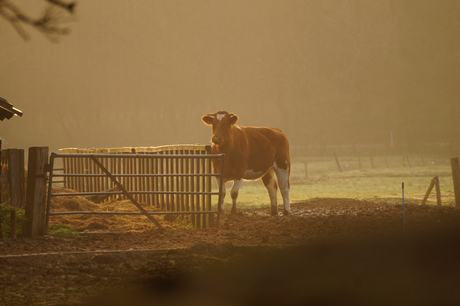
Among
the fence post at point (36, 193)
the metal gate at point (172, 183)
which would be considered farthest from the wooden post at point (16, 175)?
the fence post at point (36, 193)

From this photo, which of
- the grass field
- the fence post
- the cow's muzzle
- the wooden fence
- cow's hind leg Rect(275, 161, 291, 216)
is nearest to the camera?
the fence post

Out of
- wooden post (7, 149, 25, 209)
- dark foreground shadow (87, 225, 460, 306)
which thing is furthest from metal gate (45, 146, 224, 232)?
dark foreground shadow (87, 225, 460, 306)

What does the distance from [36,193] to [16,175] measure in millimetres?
2428

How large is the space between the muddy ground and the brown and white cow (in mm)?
2323

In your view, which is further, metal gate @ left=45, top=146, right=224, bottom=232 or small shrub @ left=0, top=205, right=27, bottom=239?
metal gate @ left=45, top=146, right=224, bottom=232

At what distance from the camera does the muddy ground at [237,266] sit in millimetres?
5695

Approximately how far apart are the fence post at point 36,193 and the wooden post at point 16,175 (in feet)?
7.44

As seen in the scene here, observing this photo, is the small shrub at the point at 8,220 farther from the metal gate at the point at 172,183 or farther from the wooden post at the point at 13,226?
the metal gate at the point at 172,183

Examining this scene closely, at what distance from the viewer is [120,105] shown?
534 ft

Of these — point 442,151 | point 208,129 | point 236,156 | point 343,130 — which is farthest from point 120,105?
point 236,156

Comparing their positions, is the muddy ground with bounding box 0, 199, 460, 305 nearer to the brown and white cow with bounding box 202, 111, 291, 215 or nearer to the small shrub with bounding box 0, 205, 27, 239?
the small shrub with bounding box 0, 205, 27, 239

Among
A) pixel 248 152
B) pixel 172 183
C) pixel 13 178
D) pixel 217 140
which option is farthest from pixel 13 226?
pixel 248 152

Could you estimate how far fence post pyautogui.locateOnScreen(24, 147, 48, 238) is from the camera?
8805 millimetres

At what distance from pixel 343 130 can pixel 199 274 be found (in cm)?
12214
